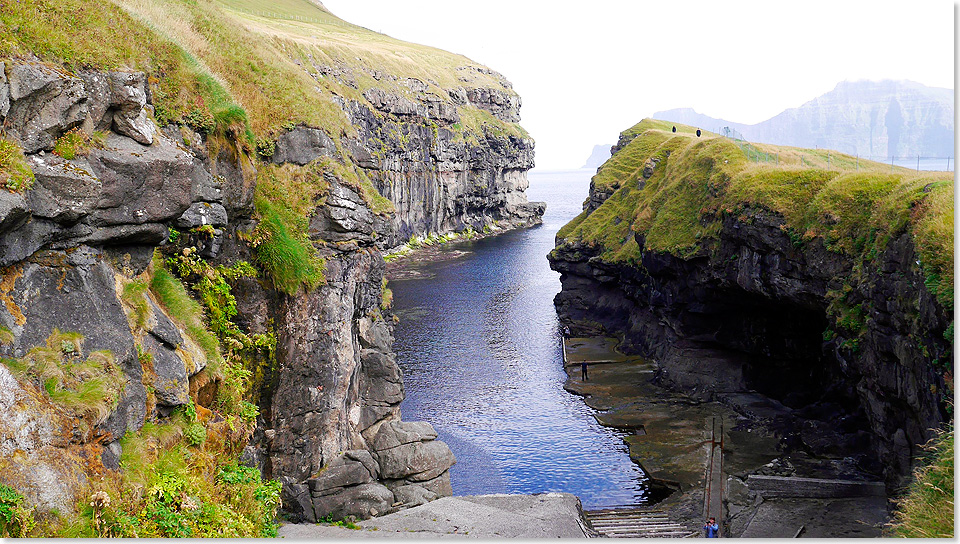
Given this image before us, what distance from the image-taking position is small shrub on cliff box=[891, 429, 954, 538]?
1728 centimetres

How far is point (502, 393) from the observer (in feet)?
212

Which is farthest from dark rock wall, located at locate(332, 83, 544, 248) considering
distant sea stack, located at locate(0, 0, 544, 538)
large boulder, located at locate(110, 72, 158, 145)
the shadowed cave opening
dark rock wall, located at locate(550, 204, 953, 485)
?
large boulder, located at locate(110, 72, 158, 145)

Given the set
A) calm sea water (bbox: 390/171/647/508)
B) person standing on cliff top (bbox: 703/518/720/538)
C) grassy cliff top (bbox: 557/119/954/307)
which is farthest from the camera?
calm sea water (bbox: 390/171/647/508)

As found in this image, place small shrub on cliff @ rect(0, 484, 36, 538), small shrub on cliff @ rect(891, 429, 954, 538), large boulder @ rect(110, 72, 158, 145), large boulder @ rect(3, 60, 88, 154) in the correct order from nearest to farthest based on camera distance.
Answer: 1. small shrub on cliff @ rect(0, 484, 36, 538)
2. small shrub on cliff @ rect(891, 429, 954, 538)
3. large boulder @ rect(3, 60, 88, 154)
4. large boulder @ rect(110, 72, 158, 145)

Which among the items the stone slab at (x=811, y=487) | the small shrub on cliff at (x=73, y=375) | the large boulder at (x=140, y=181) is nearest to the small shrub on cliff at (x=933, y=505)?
the stone slab at (x=811, y=487)

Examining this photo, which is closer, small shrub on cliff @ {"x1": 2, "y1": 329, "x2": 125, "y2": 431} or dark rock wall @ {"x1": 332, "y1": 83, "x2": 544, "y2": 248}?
small shrub on cliff @ {"x1": 2, "y1": 329, "x2": 125, "y2": 431}

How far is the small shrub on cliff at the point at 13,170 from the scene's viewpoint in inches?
646

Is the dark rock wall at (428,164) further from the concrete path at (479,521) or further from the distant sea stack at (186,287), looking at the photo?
the concrete path at (479,521)

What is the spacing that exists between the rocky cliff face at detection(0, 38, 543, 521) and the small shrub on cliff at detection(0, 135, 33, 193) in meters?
0.25

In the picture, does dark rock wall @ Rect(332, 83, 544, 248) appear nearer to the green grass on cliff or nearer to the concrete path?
the green grass on cliff

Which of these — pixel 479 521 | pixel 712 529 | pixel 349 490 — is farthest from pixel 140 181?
pixel 712 529

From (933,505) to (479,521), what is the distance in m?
17.6

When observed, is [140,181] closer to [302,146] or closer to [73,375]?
[73,375]

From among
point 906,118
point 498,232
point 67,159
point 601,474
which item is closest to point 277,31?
point 498,232
